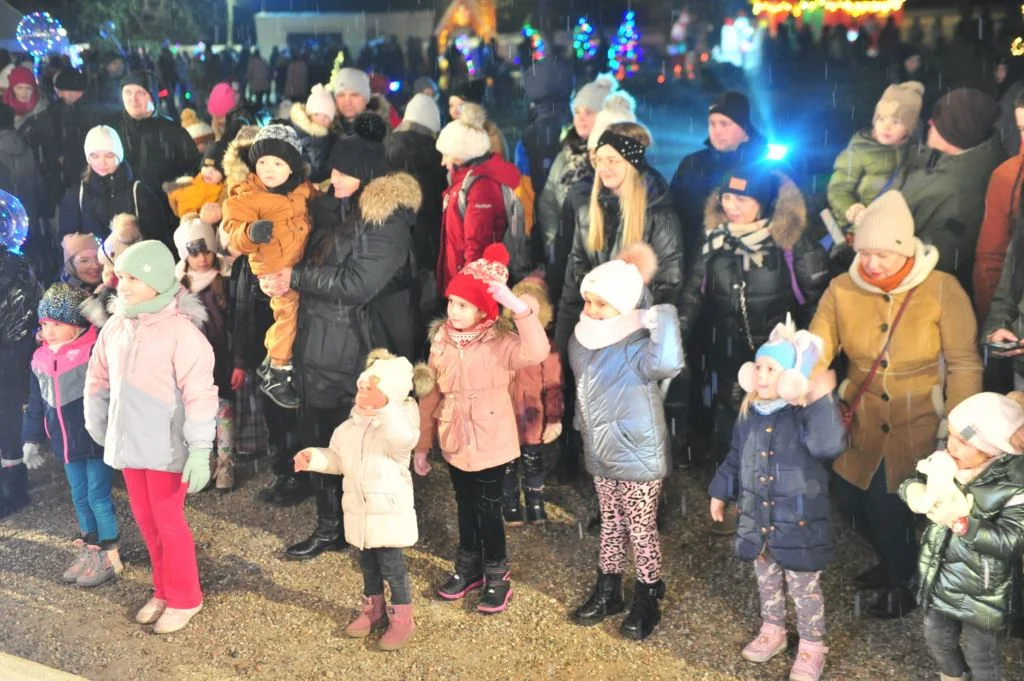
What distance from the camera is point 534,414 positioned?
217 inches

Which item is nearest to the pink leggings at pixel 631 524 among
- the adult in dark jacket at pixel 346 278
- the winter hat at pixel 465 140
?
the adult in dark jacket at pixel 346 278

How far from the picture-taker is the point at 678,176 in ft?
21.6

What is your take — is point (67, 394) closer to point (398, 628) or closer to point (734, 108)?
point (398, 628)

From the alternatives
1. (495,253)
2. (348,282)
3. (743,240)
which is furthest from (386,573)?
(743,240)

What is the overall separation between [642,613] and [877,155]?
2936 millimetres

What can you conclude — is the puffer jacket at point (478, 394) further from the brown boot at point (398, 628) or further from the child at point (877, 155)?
the child at point (877, 155)

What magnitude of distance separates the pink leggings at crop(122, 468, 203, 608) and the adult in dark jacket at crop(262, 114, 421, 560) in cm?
85

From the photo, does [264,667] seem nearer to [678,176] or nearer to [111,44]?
[678,176]

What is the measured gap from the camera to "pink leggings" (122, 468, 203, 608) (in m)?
4.97

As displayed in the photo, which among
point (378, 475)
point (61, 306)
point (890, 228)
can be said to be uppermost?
point (890, 228)

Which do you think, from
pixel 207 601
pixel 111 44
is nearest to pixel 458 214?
pixel 207 601

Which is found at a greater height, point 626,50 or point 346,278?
point 626,50

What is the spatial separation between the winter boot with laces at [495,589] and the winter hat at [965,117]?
3.23 metres

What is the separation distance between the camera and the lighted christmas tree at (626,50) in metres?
15.8
